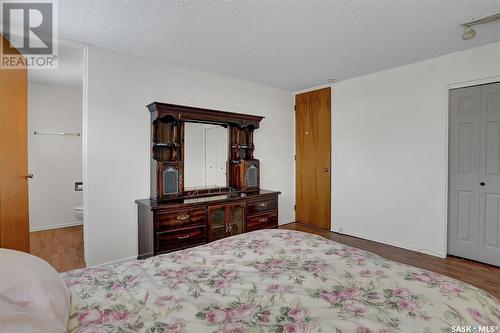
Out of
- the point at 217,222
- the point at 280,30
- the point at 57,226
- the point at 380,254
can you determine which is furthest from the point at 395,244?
the point at 57,226

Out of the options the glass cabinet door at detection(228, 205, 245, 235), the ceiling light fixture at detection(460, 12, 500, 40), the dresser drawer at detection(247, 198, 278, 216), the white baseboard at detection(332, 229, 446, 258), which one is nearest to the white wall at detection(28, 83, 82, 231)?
the glass cabinet door at detection(228, 205, 245, 235)

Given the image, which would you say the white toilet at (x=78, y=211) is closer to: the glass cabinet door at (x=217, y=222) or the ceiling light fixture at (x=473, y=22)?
the glass cabinet door at (x=217, y=222)

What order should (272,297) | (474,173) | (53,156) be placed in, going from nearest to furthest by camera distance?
1. (272,297)
2. (474,173)
3. (53,156)

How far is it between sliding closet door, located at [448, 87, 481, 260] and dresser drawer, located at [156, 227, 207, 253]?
9.87 feet

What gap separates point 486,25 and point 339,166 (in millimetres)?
2363

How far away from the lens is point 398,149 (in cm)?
365

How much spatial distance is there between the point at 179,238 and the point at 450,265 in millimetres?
3040

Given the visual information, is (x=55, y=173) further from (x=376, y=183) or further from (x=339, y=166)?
(x=376, y=183)

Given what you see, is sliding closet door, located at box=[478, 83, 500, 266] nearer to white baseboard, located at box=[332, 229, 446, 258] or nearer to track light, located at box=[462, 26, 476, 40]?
white baseboard, located at box=[332, 229, 446, 258]

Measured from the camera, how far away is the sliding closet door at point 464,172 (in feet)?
10.1

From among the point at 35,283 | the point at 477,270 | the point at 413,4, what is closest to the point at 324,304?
the point at 35,283

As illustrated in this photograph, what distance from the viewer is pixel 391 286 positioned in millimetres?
1246

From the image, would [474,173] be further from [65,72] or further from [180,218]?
[65,72]

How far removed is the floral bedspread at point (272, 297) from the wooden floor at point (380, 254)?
1921mm
